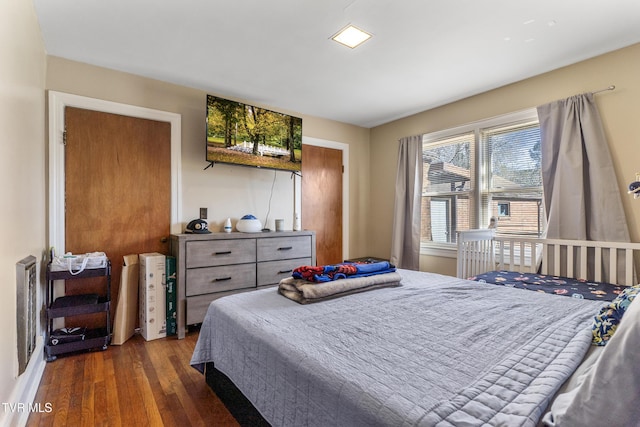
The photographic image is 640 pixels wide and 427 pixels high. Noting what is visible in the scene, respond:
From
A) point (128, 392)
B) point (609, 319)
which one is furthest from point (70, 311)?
point (609, 319)

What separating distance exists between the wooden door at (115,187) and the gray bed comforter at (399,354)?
168 centimetres

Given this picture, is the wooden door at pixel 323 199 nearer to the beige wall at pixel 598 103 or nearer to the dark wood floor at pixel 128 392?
the beige wall at pixel 598 103

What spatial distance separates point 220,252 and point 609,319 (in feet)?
8.74

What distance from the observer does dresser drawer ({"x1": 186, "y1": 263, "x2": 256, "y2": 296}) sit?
8.89ft

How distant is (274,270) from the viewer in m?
Answer: 3.19

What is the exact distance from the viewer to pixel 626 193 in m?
2.38

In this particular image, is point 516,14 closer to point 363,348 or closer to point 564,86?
point 564,86

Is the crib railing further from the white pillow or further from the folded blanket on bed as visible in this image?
the white pillow

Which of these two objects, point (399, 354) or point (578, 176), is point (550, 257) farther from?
point (399, 354)

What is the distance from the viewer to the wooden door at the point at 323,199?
4.00m

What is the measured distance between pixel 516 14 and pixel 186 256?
3107 millimetres

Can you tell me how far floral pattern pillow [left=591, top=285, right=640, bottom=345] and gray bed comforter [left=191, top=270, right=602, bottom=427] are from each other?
0.12 feet

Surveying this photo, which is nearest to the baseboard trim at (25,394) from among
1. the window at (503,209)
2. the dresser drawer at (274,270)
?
the dresser drawer at (274,270)

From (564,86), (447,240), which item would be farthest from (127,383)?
(564,86)
